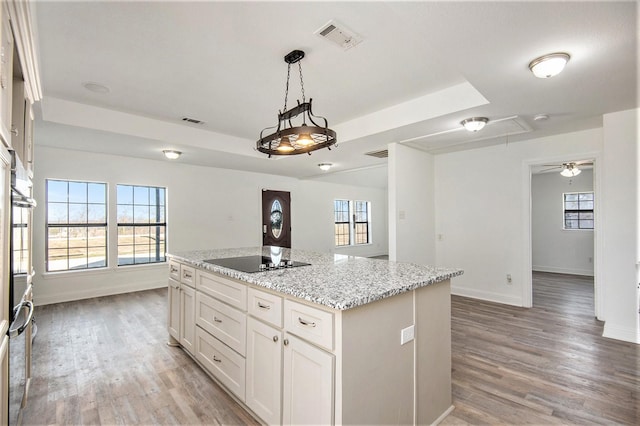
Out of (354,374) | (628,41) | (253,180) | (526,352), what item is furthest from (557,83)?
(253,180)

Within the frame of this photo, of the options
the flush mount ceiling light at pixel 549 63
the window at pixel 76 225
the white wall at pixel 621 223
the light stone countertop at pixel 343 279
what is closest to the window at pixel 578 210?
the white wall at pixel 621 223

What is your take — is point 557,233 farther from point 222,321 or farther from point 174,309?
point 174,309

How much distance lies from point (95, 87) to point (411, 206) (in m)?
4.14

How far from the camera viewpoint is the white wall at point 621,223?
3250mm

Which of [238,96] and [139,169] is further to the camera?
[139,169]

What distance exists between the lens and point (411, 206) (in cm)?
476

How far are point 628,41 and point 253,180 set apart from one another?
6240 millimetres

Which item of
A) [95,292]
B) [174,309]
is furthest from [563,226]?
[95,292]

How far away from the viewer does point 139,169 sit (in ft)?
18.4

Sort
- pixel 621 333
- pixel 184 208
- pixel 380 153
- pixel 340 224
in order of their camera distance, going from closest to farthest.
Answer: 1. pixel 621 333
2. pixel 380 153
3. pixel 184 208
4. pixel 340 224

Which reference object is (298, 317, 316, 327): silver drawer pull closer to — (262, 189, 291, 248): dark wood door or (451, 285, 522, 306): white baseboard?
(451, 285, 522, 306): white baseboard

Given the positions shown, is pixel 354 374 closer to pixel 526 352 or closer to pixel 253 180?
pixel 526 352

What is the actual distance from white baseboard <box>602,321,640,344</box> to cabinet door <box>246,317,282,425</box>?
12.0ft

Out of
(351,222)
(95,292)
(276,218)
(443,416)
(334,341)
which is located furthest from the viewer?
(351,222)
